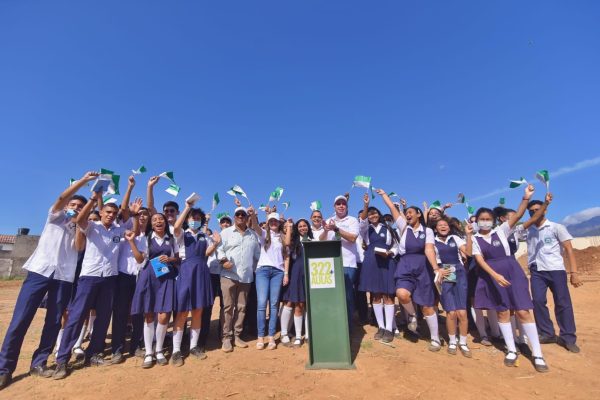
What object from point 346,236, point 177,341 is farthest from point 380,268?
point 177,341

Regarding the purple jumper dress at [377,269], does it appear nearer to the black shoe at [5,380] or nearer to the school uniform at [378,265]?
the school uniform at [378,265]

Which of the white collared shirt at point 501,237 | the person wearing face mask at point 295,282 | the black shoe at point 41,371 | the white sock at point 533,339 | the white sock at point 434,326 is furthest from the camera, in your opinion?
the person wearing face mask at point 295,282

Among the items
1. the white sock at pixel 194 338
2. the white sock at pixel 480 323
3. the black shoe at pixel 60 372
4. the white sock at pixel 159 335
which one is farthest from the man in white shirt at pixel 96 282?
the white sock at pixel 480 323

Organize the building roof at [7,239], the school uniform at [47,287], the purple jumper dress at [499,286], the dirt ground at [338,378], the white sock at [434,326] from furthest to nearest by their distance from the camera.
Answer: the building roof at [7,239] < the white sock at [434,326] < the purple jumper dress at [499,286] < the school uniform at [47,287] < the dirt ground at [338,378]

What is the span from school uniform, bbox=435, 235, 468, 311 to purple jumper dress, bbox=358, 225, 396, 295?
853 mm

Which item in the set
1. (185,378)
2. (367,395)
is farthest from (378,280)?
(185,378)

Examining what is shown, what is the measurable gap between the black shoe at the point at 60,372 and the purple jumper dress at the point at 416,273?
17.7 ft

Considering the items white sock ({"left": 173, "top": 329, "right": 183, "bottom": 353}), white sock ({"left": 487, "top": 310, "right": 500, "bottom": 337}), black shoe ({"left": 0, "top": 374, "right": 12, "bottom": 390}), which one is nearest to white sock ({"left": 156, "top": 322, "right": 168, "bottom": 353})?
white sock ({"left": 173, "top": 329, "right": 183, "bottom": 353})

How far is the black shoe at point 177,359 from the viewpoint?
4.98 meters

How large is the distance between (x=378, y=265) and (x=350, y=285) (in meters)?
0.66

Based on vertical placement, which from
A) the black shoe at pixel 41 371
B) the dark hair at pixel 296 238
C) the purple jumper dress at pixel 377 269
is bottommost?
the black shoe at pixel 41 371

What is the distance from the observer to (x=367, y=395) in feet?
12.8

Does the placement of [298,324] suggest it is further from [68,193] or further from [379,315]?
[68,193]

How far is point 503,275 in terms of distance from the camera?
5242 millimetres
